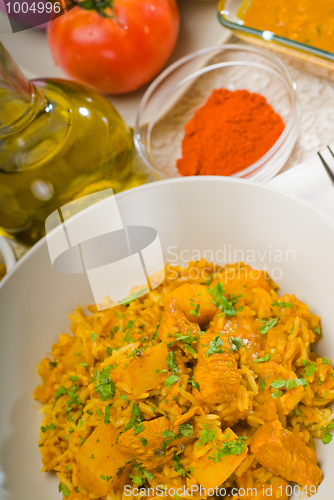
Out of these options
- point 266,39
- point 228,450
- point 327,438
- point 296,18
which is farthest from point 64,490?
point 296,18

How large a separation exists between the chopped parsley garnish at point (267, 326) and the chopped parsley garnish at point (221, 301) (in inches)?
3.4

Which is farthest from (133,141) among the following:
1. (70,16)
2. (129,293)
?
(129,293)

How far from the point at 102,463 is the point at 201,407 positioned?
0.95 feet

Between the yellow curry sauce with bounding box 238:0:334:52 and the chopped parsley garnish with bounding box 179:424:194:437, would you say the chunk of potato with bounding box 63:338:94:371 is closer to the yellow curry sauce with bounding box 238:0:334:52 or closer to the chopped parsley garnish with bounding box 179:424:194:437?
the chopped parsley garnish with bounding box 179:424:194:437

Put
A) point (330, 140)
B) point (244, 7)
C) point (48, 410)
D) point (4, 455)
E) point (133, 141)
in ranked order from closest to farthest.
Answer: point (4, 455), point (48, 410), point (330, 140), point (133, 141), point (244, 7)

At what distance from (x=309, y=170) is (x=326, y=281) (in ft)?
1.69

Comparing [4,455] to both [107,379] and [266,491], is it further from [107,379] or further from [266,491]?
[266,491]

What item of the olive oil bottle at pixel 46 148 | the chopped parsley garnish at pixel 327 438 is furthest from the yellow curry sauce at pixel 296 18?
the chopped parsley garnish at pixel 327 438

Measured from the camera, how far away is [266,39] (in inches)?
73.2

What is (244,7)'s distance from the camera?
205 centimetres

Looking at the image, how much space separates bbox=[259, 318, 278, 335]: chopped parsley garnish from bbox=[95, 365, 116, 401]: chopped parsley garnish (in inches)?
16.9

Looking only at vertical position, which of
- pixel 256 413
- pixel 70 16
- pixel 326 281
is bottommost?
pixel 256 413

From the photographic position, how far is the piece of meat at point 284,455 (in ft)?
3.28

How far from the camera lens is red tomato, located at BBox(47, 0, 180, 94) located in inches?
75.3
